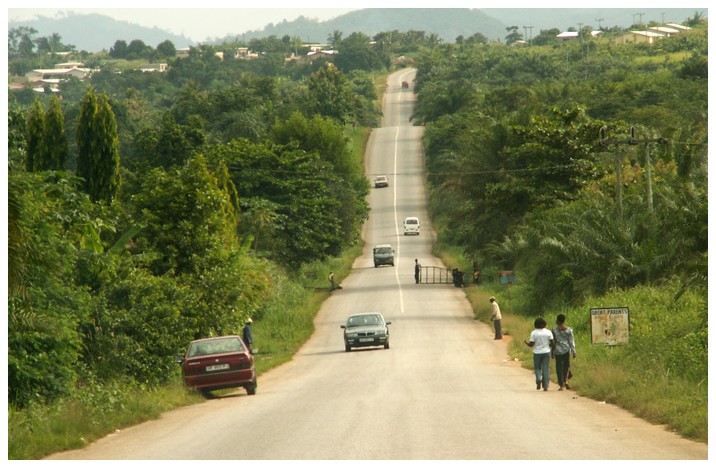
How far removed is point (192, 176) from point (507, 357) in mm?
11023

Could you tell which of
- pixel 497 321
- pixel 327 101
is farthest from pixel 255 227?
pixel 327 101

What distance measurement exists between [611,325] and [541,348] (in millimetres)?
3599

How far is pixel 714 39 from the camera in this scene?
56.4ft

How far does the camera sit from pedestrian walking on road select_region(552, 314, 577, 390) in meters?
24.8

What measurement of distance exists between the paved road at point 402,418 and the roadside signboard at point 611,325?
203cm

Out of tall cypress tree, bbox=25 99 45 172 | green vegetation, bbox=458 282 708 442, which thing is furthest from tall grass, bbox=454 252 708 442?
tall cypress tree, bbox=25 99 45 172

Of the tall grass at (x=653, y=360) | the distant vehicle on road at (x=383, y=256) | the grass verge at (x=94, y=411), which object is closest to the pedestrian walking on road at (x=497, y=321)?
the tall grass at (x=653, y=360)

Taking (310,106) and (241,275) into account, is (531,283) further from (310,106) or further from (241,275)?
(310,106)

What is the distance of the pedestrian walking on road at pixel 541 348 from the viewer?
80.8 feet

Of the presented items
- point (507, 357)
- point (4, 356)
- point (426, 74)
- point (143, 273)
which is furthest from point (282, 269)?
point (426, 74)

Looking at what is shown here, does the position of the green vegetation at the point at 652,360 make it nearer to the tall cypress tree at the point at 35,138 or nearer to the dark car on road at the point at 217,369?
the dark car on road at the point at 217,369

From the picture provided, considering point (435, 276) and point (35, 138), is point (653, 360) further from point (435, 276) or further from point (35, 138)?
point (435, 276)

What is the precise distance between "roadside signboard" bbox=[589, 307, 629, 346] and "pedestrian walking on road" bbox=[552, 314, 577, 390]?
259 cm

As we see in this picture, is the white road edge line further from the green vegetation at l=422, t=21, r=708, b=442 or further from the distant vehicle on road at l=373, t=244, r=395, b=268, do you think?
the green vegetation at l=422, t=21, r=708, b=442
